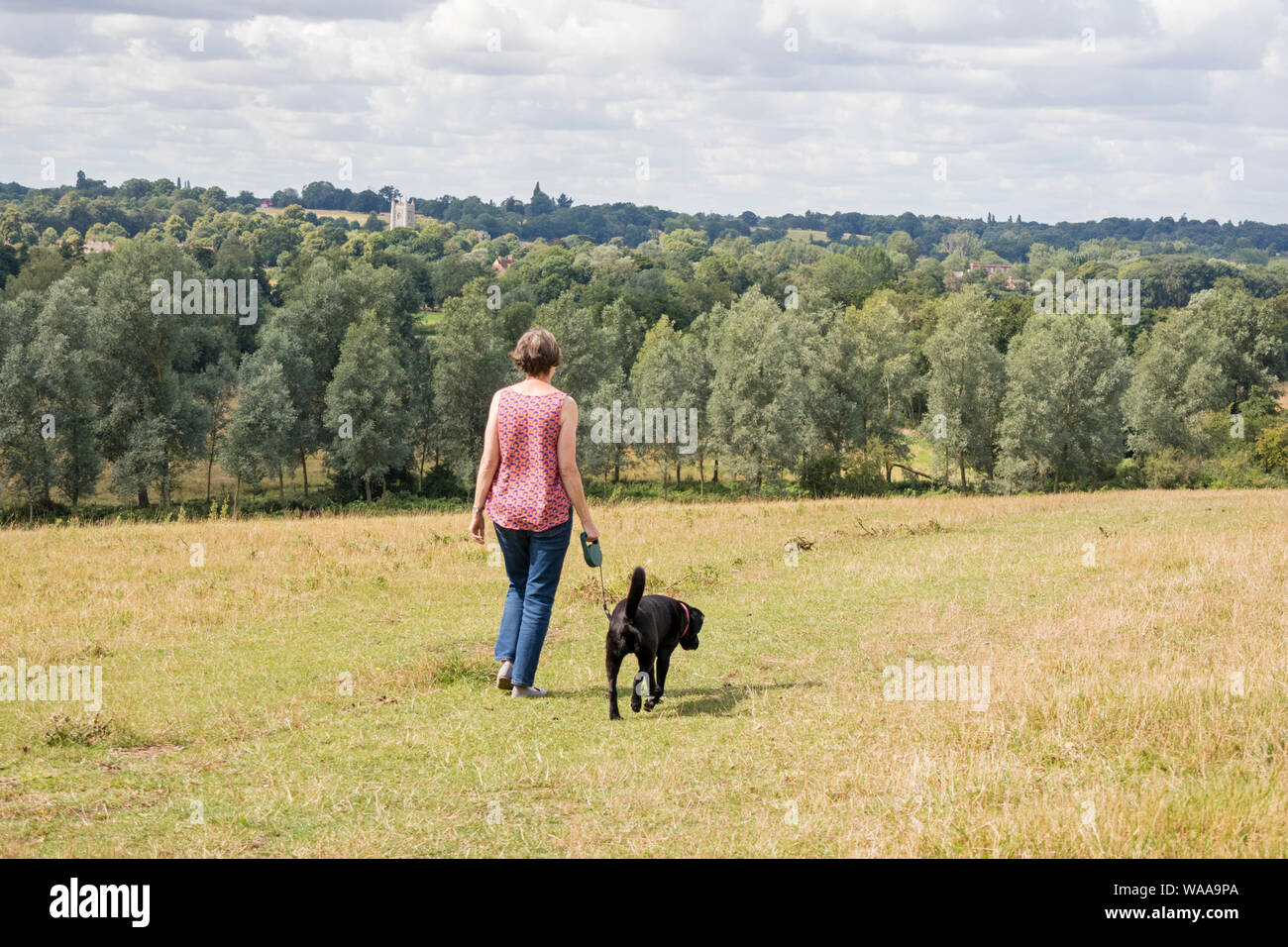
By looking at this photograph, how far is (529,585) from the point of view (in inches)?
364

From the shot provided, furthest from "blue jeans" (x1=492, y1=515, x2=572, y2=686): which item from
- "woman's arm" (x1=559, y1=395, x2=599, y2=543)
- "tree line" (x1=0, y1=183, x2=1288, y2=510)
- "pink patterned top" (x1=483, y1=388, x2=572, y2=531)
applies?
"tree line" (x1=0, y1=183, x2=1288, y2=510)

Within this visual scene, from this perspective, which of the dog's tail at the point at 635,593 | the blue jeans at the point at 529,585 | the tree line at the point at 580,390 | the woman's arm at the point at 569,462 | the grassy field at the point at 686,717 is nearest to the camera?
the grassy field at the point at 686,717

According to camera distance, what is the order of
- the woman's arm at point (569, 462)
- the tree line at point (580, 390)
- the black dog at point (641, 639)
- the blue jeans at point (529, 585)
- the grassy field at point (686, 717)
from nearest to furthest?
the grassy field at point (686, 717), the black dog at point (641, 639), the woman's arm at point (569, 462), the blue jeans at point (529, 585), the tree line at point (580, 390)

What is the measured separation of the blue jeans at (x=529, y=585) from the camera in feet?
30.1

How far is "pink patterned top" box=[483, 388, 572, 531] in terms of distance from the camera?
356 inches

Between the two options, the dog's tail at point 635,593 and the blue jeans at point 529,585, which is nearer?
the dog's tail at point 635,593

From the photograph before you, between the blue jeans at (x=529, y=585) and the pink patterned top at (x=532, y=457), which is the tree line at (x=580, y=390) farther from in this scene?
the pink patterned top at (x=532, y=457)

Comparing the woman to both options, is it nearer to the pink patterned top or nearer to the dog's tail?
the pink patterned top

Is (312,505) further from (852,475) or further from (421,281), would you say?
(421,281)

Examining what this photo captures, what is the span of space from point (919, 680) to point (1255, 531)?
42.3ft

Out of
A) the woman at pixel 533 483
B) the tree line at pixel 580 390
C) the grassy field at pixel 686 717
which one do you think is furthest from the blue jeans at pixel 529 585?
the tree line at pixel 580 390

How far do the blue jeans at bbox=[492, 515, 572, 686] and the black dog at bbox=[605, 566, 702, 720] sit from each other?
0.67 metres

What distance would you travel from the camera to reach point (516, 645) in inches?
376
